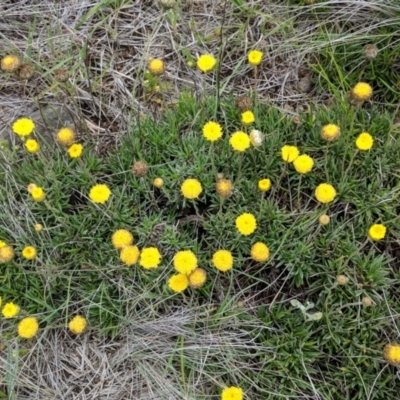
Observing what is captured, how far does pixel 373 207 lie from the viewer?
2406 millimetres

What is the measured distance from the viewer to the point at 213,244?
2414mm

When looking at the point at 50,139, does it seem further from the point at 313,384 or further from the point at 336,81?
the point at 313,384

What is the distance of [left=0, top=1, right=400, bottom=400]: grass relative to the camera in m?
2.23

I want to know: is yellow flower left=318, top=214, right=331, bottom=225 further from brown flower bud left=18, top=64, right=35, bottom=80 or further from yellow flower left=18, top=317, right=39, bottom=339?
brown flower bud left=18, top=64, right=35, bottom=80

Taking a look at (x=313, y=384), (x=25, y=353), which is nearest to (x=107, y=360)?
(x=25, y=353)

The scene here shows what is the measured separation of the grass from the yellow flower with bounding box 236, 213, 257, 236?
12cm

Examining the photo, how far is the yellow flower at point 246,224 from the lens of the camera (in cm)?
221

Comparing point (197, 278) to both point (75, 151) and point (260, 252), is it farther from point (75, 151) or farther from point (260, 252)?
point (75, 151)

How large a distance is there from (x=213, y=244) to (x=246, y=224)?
0.26 m

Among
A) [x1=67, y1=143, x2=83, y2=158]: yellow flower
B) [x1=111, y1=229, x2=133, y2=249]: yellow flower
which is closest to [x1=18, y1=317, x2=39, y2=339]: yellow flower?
[x1=111, y1=229, x2=133, y2=249]: yellow flower

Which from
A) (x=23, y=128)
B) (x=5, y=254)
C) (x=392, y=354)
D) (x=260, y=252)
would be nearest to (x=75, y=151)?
(x=23, y=128)

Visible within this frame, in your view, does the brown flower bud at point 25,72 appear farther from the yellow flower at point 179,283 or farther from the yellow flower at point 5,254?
the yellow flower at point 179,283

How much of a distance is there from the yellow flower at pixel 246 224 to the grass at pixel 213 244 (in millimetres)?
119

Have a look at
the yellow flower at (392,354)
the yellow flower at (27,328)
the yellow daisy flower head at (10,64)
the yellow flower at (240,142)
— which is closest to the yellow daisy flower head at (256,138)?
the yellow flower at (240,142)
